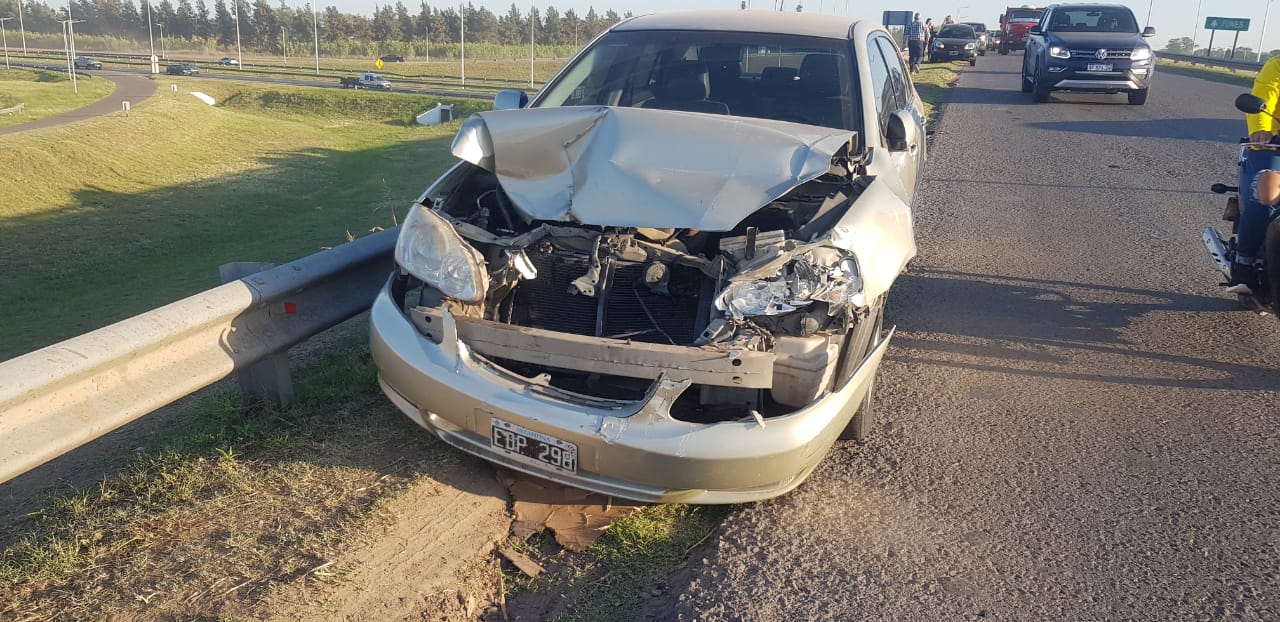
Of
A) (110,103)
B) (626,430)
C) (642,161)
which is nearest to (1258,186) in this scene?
(642,161)

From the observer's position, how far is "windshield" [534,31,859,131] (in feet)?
17.2

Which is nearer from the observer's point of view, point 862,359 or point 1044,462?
point 862,359

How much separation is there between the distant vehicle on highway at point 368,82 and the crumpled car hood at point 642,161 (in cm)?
4819

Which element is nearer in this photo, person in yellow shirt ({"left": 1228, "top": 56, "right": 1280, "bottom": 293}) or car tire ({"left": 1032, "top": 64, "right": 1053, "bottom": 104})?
person in yellow shirt ({"left": 1228, "top": 56, "right": 1280, "bottom": 293})

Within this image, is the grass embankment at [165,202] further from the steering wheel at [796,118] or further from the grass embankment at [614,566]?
the grass embankment at [614,566]

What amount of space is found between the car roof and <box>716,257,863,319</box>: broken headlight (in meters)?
2.47

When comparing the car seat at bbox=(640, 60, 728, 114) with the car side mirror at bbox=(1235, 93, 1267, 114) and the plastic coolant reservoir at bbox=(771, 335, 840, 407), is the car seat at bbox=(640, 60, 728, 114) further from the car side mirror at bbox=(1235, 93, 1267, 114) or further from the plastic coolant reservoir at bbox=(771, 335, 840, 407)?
the car side mirror at bbox=(1235, 93, 1267, 114)

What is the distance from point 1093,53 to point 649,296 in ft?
52.6

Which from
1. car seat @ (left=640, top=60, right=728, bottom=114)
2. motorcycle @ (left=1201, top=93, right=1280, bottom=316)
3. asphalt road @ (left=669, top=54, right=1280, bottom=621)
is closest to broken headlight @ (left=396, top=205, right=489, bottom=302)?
asphalt road @ (left=669, top=54, right=1280, bottom=621)

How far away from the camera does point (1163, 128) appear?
586 inches

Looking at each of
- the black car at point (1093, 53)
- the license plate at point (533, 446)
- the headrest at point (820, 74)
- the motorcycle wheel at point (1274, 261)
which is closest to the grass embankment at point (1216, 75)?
the black car at point (1093, 53)

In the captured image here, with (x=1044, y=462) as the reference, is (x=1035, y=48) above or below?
above

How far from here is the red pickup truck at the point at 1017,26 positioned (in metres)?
43.1

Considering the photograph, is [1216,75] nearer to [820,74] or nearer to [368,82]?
[820,74]
